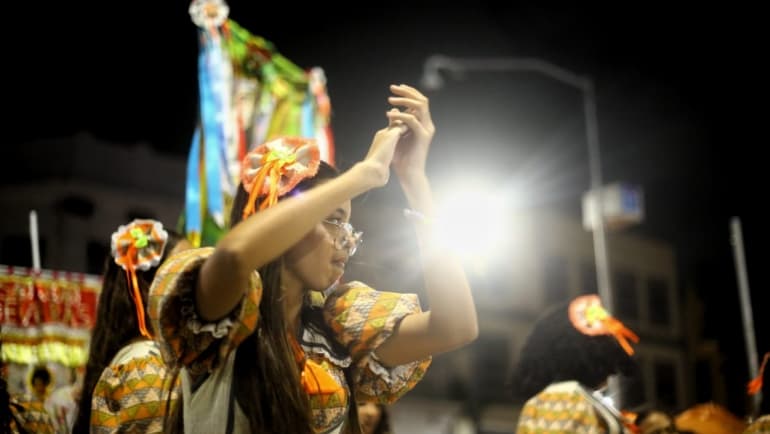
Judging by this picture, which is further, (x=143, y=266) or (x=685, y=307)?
(x=685, y=307)

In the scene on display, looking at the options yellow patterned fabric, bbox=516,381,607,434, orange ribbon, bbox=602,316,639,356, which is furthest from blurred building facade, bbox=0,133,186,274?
yellow patterned fabric, bbox=516,381,607,434

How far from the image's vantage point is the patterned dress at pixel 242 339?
225 centimetres

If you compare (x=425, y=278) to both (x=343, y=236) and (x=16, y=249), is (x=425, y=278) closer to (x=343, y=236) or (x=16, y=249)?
(x=343, y=236)

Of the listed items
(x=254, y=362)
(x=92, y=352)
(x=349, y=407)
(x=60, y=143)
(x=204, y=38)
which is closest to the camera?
(x=254, y=362)

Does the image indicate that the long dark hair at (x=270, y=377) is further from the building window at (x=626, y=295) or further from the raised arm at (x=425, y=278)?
the building window at (x=626, y=295)

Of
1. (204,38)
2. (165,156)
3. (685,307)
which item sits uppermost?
(165,156)

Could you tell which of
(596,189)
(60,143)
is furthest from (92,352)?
(60,143)

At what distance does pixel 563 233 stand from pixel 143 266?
110ft

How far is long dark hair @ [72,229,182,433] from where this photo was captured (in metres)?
3.67

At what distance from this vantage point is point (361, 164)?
8.13ft

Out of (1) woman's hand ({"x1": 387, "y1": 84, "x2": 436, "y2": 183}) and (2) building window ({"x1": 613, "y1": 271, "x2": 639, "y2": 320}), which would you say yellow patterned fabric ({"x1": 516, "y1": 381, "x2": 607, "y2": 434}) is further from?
(2) building window ({"x1": 613, "y1": 271, "x2": 639, "y2": 320})

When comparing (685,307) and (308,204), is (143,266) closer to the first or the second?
(308,204)

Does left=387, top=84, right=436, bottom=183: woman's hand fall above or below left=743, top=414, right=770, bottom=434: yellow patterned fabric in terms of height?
above

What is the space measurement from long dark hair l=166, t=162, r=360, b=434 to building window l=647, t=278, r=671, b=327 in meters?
37.5
